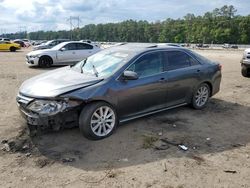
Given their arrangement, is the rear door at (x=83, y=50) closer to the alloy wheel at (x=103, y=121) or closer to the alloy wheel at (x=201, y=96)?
the alloy wheel at (x=201, y=96)

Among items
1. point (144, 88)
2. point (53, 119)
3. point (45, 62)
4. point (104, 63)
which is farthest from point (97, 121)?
point (45, 62)

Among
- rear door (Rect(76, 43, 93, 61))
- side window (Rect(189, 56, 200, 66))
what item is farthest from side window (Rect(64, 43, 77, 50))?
side window (Rect(189, 56, 200, 66))

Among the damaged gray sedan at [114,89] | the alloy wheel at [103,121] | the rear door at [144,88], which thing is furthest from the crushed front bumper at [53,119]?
the rear door at [144,88]

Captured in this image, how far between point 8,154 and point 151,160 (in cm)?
221

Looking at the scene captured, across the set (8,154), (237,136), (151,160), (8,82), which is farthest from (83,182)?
(8,82)

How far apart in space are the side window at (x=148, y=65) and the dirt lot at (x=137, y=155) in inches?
39.6

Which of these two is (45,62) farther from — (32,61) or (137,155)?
(137,155)

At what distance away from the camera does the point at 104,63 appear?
6.54m

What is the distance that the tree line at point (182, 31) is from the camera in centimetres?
11144

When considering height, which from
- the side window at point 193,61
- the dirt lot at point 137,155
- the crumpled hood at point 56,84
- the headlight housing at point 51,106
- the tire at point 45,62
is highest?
the side window at point 193,61

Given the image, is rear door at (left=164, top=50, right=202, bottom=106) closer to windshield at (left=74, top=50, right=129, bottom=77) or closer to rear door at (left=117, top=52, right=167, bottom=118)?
rear door at (left=117, top=52, right=167, bottom=118)

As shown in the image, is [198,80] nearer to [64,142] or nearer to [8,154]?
[64,142]

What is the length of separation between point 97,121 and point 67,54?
40.4 feet

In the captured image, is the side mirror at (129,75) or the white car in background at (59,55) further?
the white car in background at (59,55)
